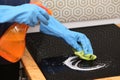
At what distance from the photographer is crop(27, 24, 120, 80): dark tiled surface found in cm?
99

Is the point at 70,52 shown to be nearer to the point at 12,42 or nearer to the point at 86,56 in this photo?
the point at 86,56

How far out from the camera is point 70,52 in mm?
1184

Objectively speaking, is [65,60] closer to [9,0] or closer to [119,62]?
[119,62]

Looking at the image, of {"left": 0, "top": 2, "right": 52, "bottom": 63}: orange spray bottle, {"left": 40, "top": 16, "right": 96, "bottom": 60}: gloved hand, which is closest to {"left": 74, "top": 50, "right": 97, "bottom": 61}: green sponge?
{"left": 40, "top": 16, "right": 96, "bottom": 60}: gloved hand

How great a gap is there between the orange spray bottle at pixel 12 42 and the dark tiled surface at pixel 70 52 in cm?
12

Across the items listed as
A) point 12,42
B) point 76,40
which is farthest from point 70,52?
point 12,42

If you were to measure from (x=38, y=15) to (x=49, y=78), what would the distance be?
0.77 feet

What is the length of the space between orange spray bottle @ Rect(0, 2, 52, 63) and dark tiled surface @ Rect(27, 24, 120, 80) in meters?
0.12

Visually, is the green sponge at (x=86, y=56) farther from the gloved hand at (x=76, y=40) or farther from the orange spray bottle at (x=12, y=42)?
the orange spray bottle at (x=12, y=42)

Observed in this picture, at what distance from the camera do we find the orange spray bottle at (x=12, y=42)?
100cm

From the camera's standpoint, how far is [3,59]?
1.06m

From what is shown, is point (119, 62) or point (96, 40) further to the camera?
point (96, 40)

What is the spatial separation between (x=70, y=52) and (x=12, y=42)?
288mm

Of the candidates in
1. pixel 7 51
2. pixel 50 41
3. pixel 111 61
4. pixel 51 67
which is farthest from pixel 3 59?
pixel 111 61
